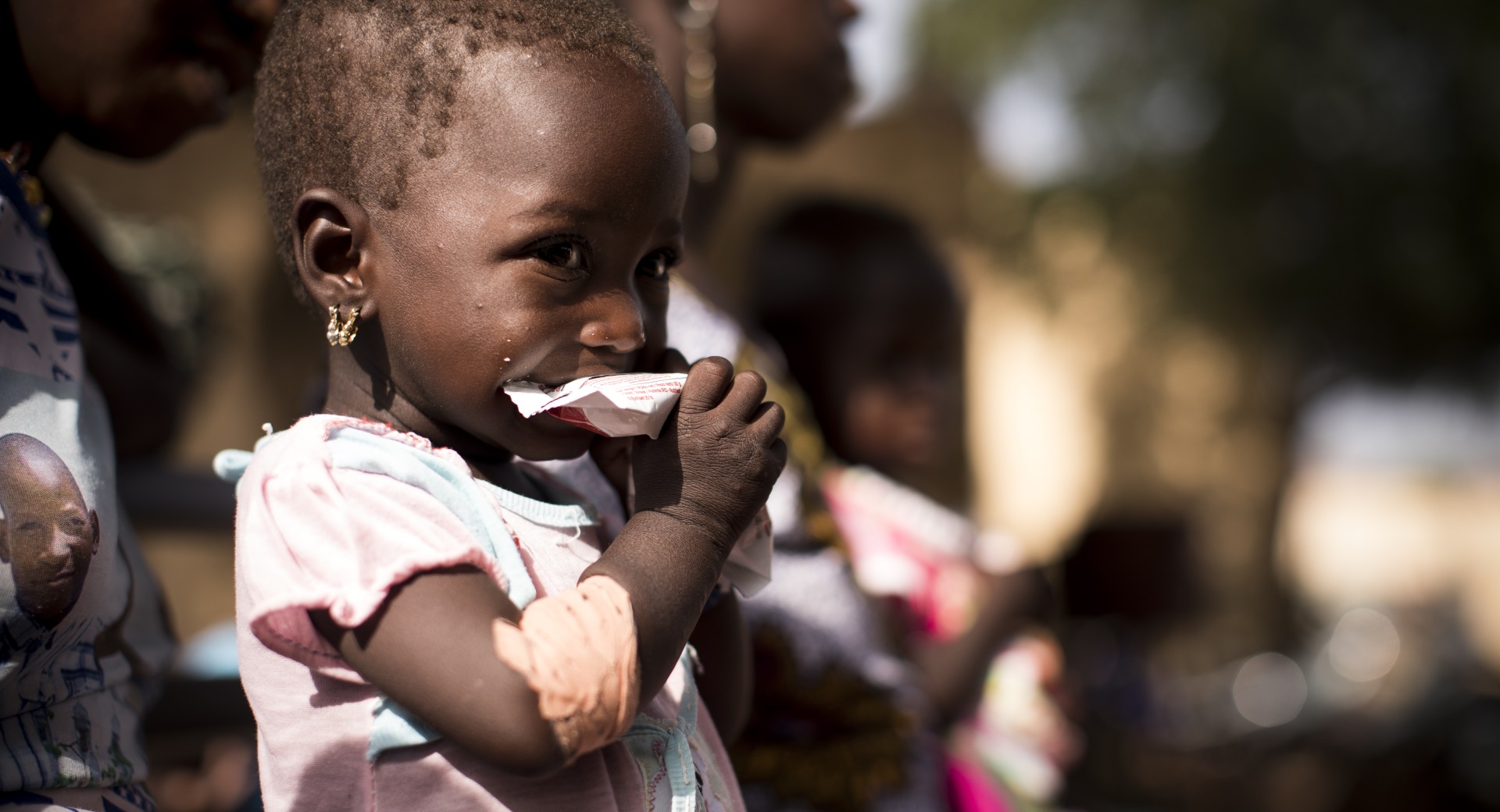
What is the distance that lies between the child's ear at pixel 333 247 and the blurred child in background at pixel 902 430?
5.53 feet

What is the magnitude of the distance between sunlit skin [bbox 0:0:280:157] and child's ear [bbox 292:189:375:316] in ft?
1.46

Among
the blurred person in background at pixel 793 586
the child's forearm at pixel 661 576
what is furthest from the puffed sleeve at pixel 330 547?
the blurred person in background at pixel 793 586

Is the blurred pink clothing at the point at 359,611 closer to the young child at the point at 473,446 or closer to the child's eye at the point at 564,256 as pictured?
the young child at the point at 473,446

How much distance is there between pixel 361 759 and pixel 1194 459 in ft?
35.7

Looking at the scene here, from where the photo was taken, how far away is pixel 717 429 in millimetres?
1237

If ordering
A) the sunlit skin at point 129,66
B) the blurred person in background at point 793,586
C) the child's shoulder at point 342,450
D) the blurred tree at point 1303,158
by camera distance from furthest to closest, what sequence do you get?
the blurred tree at point 1303,158 < the blurred person in background at point 793,586 < the sunlit skin at point 129,66 < the child's shoulder at point 342,450

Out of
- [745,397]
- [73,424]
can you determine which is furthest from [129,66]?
[745,397]

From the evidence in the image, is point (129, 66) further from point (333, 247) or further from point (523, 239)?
point (523, 239)

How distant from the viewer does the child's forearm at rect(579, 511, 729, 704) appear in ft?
3.73

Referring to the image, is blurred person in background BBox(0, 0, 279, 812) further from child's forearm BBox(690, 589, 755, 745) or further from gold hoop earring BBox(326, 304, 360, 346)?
child's forearm BBox(690, 589, 755, 745)

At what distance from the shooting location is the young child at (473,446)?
3.63 ft

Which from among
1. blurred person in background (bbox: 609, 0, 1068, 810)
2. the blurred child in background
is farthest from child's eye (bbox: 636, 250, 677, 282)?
the blurred child in background

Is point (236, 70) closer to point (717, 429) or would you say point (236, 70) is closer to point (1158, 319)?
point (717, 429)

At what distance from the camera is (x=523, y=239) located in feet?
4.05
